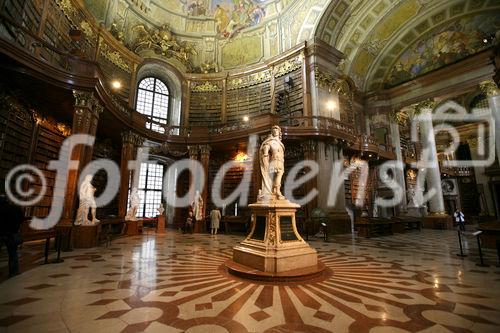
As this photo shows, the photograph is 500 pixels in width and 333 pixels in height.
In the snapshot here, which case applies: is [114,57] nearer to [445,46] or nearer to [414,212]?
[445,46]

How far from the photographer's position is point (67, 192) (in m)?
6.79

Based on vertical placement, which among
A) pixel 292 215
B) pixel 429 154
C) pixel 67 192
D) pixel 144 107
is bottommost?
pixel 292 215

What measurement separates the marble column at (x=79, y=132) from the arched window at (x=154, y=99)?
6.54 meters

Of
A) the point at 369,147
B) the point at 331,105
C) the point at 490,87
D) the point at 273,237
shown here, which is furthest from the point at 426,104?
the point at 273,237

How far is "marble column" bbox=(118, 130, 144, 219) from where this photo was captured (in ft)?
34.4

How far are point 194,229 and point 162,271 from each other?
7543mm

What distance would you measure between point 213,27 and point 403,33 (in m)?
12.0

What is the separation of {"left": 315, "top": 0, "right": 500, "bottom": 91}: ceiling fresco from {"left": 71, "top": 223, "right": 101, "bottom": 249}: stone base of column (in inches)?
515

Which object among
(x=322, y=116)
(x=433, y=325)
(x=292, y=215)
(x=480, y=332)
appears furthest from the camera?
(x=322, y=116)

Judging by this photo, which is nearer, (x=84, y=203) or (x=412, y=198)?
(x=84, y=203)

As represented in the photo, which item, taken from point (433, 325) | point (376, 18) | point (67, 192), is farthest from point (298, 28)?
point (433, 325)

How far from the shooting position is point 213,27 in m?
16.2

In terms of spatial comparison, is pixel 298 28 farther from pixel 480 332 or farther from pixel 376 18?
pixel 480 332

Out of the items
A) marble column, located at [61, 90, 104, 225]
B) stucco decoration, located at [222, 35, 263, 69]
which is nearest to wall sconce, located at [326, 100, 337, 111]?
stucco decoration, located at [222, 35, 263, 69]
